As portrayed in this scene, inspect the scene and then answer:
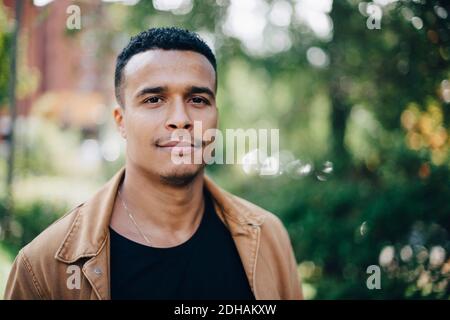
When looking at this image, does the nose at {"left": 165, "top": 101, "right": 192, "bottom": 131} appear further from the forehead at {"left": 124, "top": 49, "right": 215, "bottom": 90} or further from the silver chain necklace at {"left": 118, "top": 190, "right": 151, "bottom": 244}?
the silver chain necklace at {"left": 118, "top": 190, "right": 151, "bottom": 244}

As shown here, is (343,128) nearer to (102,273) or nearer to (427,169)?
(427,169)

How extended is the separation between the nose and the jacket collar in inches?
17.0

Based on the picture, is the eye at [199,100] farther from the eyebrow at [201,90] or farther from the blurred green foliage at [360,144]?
the blurred green foliage at [360,144]

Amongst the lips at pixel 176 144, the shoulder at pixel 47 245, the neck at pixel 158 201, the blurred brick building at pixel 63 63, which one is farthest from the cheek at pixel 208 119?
the blurred brick building at pixel 63 63

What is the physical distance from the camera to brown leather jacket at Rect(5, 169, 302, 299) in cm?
192

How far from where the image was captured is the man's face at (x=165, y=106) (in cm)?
205

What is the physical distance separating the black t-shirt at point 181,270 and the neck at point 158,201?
12cm

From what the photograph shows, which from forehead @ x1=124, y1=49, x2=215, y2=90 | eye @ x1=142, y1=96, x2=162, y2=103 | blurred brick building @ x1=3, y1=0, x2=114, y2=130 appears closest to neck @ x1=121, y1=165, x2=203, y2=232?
eye @ x1=142, y1=96, x2=162, y2=103

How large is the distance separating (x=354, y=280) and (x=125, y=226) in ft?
8.75

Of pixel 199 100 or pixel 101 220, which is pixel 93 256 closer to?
pixel 101 220

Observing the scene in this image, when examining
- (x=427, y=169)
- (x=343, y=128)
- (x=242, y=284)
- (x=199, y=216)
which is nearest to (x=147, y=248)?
(x=199, y=216)

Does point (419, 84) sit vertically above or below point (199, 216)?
above

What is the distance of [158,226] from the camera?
219 centimetres

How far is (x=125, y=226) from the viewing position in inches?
83.5
